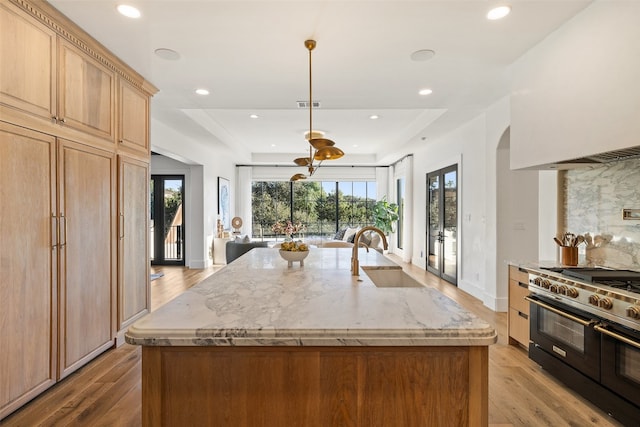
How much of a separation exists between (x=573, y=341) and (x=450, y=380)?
5.72 ft

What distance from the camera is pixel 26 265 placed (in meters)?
2.15

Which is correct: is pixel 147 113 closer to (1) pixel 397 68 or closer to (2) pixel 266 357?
(1) pixel 397 68

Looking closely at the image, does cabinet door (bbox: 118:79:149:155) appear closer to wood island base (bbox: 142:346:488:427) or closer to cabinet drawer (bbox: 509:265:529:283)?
wood island base (bbox: 142:346:488:427)

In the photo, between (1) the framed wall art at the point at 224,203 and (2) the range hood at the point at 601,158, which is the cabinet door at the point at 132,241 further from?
(1) the framed wall art at the point at 224,203

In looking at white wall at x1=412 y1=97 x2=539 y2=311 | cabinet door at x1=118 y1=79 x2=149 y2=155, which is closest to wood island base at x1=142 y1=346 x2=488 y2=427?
Answer: cabinet door at x1=118 y1=79 x2=149 y2=155

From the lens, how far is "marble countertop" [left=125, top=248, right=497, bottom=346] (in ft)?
3.82

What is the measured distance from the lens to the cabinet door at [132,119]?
314cm

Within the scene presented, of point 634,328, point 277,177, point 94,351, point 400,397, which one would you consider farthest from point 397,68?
point 277,177

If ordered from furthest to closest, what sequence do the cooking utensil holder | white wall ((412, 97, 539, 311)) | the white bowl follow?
white wall ((412, 97, 539, 311)), the cooking utensil holder, the white bowl

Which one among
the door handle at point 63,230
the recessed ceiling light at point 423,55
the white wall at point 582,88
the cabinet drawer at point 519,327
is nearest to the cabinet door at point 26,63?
the door handle at point 63,230

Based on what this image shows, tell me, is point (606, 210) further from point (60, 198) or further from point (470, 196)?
point (60, 198)

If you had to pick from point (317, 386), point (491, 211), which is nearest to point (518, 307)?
point (491, 211)

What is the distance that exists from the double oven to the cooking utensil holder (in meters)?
0.26

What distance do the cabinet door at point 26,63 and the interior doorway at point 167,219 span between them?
5.51 m
